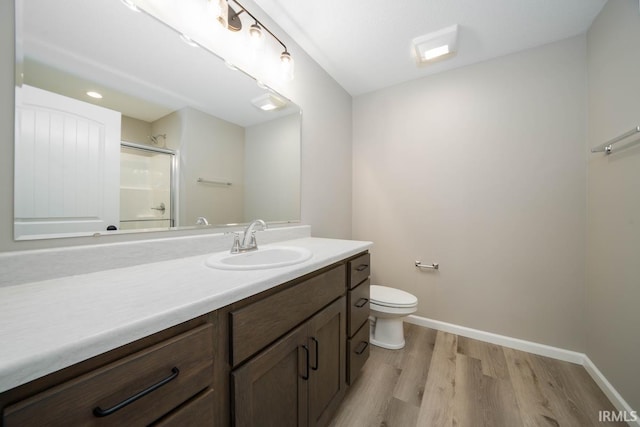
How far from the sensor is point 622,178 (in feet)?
4.06

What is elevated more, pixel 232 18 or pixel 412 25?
pixel 412 25

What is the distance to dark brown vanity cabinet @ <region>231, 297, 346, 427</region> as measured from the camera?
0.67m

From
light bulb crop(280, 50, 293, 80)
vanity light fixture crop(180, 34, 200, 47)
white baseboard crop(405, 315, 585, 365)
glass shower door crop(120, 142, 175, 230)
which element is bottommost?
white baseboard crop(405, 315, 585, 365)

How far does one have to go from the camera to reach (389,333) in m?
1.79

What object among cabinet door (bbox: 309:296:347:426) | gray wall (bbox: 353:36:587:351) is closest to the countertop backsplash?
cabinet door (bbox: 309:296:347:426)

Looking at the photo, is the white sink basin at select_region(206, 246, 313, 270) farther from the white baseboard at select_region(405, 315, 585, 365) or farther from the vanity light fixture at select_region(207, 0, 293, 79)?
the white baseboard at select_region(405, 315, 585, 365)

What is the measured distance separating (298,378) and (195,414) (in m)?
0.41

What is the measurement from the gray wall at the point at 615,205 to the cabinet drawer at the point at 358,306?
130 cm

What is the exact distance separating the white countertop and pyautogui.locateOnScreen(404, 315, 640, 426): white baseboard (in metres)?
1.79

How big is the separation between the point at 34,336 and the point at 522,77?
9.07 feet

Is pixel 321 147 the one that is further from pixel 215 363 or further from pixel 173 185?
pixel 215 363

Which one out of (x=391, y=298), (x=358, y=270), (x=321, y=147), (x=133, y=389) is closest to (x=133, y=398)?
(x=133, y=389)

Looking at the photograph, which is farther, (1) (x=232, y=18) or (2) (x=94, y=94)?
(1) (x=232, y=18)

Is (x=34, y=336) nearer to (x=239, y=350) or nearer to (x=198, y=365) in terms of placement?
(x=198, y=365)
